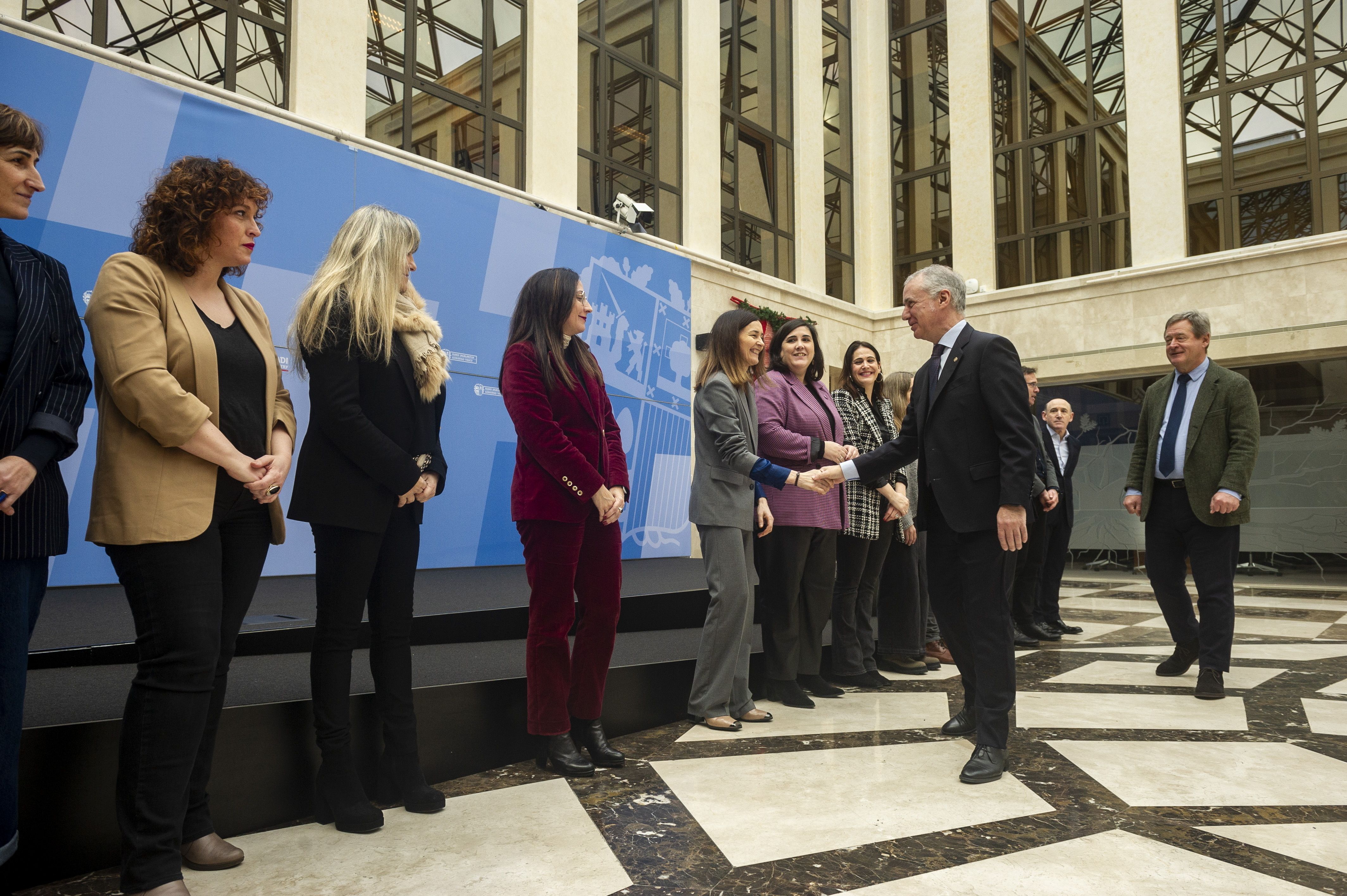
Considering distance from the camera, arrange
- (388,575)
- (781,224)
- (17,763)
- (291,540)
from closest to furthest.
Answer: (17,763) → (388,575) → (291,540) → (781,224)

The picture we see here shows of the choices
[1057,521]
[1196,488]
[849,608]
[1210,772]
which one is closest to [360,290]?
[849,608]

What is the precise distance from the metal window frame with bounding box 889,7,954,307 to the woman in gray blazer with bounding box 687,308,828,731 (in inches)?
351

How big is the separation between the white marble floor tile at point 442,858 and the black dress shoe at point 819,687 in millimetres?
1588

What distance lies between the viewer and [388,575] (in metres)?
2.14

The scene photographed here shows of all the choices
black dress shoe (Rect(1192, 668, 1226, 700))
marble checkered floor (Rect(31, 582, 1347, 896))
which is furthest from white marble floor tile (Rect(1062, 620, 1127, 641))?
marble checkered floor (Rect(31, 582, 1347, 896))

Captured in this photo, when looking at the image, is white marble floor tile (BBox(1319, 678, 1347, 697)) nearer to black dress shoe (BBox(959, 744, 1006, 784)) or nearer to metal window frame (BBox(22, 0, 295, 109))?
black dress shoe (BBox(959, 744, 1006, 784))

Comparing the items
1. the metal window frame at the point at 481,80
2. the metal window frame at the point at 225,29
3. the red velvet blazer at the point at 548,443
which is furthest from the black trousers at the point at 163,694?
the metal window frame at the point at 481,80

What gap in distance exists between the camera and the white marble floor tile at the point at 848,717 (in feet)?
9.80

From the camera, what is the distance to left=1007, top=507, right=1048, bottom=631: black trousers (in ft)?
16.2

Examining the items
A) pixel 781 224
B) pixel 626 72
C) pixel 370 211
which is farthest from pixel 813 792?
pixel 781 224

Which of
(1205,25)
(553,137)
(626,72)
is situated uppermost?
(1205,25)

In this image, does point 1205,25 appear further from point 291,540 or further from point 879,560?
point 291,540

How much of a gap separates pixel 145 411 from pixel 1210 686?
3831 mm

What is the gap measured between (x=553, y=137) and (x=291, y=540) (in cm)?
453
